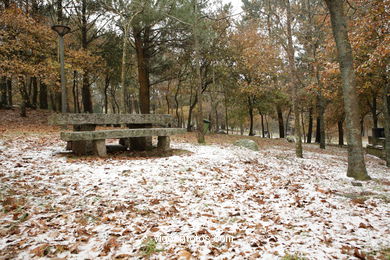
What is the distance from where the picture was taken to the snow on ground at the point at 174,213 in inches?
105

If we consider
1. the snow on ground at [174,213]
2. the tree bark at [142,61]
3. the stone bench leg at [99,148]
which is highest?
the tree bark at [142,61]

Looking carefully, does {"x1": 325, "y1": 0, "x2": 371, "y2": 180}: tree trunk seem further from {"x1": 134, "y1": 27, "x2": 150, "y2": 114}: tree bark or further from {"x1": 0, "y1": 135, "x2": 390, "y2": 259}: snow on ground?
{"x1": 134, "y1": 27, "x2": 150, "y2": 114}: tree bark

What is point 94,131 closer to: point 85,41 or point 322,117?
point 85,41

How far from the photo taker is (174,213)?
3674 mm

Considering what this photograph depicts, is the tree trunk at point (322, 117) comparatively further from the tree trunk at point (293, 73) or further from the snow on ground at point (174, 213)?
the snow on ground at point (174, 213)

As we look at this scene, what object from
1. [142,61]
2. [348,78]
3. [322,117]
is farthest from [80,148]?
[322,117]

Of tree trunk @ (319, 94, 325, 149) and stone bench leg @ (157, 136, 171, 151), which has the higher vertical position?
tree trunk @ (319, 94, 325, 149)

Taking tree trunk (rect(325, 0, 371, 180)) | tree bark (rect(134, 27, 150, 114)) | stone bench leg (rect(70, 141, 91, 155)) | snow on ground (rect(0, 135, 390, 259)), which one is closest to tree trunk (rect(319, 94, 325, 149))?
tree trunk (rect(325, 0, 371, 180))

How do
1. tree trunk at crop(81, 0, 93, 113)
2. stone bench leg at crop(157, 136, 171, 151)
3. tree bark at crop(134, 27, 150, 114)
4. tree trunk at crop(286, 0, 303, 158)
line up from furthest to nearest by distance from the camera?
tree trunk at crop(81, 0, 93, 113)
tree bark at crop(134, 27, 150, 114)
tree trunk at crop(286, 0, 303, 158)
stone bench leg at crop(157, 136, 171, 151)

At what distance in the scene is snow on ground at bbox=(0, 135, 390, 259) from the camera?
2662 millimetres

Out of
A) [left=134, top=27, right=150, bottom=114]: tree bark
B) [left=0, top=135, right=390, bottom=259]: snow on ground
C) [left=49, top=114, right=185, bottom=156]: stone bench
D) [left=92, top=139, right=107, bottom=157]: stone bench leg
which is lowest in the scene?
[left=0, top=135, right=390, bottom=259]: snow on ground

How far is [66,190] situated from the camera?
4082mm

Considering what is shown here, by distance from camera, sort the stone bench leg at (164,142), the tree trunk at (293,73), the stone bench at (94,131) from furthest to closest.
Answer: the tree trunk at (293,73), the stone bench leg at (164,142), the stone bench at (94,131)

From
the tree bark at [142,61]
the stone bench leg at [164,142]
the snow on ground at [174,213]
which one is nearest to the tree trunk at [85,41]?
the tree bark at [142,61]
